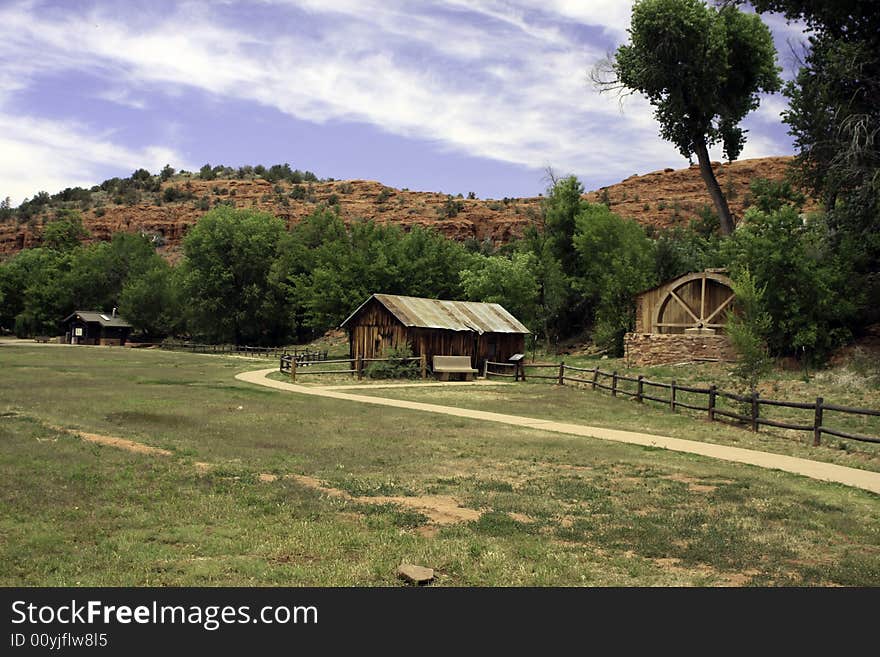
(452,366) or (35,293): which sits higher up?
(35,293)

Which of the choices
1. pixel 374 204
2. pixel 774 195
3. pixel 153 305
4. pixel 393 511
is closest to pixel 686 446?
pixel 393 511

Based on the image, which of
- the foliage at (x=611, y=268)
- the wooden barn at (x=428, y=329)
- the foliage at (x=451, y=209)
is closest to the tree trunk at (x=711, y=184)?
the foliage at (x=611, y=268)

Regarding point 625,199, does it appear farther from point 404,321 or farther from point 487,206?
point 404,321

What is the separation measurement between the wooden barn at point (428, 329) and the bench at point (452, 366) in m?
0.94

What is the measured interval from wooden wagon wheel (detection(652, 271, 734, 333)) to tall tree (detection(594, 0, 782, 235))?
807 cm

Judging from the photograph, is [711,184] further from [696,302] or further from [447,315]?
[447,315]

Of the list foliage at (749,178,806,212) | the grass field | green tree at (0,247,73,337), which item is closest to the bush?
the grass field

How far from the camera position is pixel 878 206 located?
29.2 m

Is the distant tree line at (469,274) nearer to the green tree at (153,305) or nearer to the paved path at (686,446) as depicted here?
the green tree at (153,305)

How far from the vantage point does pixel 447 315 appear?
133 ft

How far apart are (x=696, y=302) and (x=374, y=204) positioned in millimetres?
105369

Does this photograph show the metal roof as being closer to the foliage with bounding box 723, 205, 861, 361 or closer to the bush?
the bush

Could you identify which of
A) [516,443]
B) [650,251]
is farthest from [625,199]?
[516,443]

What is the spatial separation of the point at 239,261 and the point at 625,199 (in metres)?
78.8
